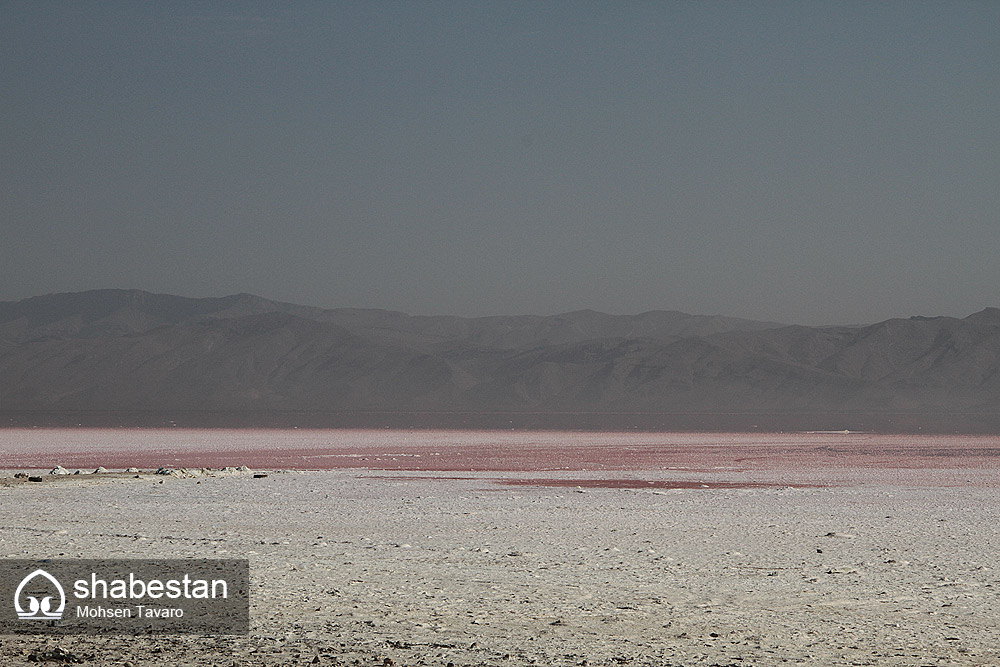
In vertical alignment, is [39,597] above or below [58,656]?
above

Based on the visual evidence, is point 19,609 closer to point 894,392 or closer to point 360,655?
point 360,655

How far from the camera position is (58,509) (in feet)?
59.6

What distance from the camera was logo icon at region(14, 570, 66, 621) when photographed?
9.38 meters

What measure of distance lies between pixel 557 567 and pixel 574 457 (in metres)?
25.0

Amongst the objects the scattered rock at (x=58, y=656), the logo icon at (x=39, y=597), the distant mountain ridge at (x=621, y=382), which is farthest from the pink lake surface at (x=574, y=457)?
the distant mountain ridge at (x=621, y=382)

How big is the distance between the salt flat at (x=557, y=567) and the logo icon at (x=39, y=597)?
82 centimetres

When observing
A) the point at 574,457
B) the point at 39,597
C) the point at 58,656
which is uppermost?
the point at 574,457

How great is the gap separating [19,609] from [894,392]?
173697 mm

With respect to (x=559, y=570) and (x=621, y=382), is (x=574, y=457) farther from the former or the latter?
(x=621, y=382)

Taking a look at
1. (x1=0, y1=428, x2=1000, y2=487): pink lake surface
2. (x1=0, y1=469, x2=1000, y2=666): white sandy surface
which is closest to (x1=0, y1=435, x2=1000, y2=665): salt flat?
(x1=0, y1=469, x2=1000, y2=666): white sandy surface

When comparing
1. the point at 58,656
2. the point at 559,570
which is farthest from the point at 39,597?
the point at 559,570

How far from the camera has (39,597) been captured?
1005cm

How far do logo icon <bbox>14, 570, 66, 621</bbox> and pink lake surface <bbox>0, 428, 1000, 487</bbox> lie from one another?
576 inches

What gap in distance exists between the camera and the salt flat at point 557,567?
28.1 feet
